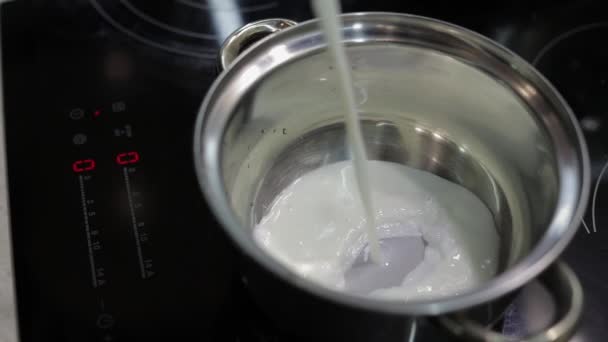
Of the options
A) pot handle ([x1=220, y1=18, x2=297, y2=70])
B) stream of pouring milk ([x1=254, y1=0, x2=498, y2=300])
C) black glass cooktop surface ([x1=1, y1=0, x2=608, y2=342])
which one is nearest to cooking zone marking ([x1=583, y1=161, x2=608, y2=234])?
black glass cooktop surface ([x1=1, y1=0, x2=608, y2=342])

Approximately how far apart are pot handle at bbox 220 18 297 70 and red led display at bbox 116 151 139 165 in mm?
185

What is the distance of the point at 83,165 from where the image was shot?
0.79 meters

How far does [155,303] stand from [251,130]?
219mm

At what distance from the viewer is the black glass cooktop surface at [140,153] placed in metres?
0.69

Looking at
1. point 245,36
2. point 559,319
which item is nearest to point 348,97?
point 245,36

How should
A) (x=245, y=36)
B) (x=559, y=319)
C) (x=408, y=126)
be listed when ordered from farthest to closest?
(x=408, y=126) → (x=245, y=36) → (x=559, y=319)

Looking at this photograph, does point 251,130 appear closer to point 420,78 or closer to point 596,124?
point 420,78

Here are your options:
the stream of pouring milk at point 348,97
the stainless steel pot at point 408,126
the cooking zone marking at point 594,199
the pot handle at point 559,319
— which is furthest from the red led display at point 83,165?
the cooking zone marking at point 594,199

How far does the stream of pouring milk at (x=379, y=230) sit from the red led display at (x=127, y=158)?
7.1 inches

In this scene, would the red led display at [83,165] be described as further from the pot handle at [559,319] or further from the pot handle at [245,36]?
the pot handle at [559,319]

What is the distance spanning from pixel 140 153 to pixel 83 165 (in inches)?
2.8

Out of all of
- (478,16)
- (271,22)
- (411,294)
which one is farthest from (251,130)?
(478,16)

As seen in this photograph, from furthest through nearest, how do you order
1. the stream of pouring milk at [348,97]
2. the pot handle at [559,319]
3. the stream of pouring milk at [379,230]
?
the stream of pouring milk at [379,230] < the stream of pouring milk at [348,97] < the pot handle at [559,319]

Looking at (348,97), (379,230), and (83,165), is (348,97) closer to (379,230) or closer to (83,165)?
(379,230)
